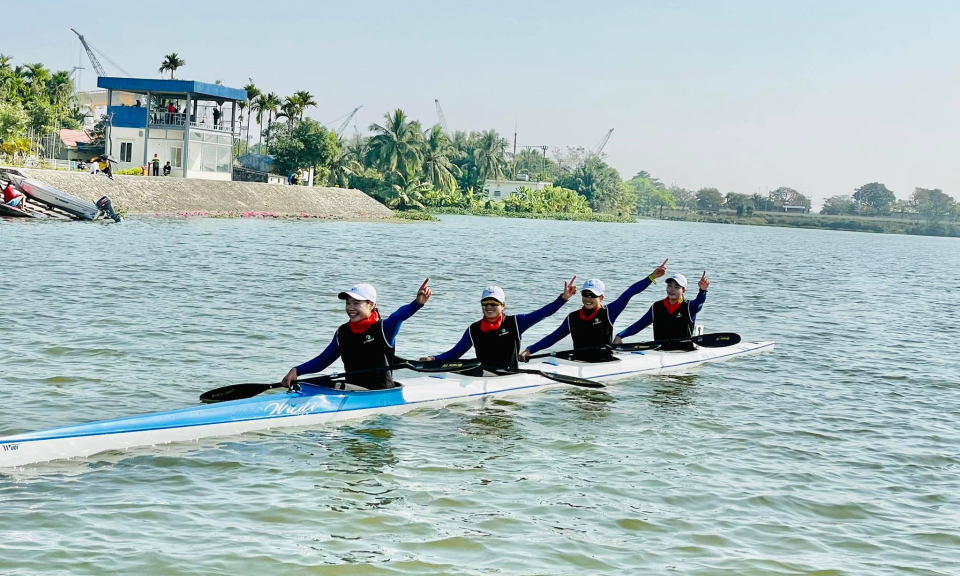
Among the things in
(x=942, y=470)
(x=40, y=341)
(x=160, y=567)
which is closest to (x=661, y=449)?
(x=942, y=470)

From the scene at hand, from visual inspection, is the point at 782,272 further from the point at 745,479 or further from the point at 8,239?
the point at 745,479

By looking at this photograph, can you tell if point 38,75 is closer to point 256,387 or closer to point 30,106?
point 30,106

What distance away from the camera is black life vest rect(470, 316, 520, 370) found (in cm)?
1215

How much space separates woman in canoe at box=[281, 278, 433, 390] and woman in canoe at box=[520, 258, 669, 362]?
296 cm

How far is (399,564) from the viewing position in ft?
23.4

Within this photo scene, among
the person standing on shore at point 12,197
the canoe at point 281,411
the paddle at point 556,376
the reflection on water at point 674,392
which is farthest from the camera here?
the person standing on shore at point 12,197

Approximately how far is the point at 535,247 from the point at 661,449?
44516mm

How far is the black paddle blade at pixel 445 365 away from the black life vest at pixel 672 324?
436 centimetres

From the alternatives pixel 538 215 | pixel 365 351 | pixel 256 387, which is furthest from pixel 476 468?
pixel 538 215

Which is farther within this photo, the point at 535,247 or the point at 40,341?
the point at 535,247

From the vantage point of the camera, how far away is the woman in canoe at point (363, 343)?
10195 mm

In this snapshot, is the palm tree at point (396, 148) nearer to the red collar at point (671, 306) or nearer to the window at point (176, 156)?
the window at point (176, 156)

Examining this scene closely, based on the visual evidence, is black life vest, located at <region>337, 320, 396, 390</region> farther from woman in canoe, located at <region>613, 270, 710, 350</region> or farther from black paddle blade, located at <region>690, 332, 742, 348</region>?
black paddle blade, located at <region>690, 332, 742, 348</region>

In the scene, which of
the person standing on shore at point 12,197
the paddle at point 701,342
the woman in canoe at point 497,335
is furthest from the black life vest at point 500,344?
the person standing on shore at point 12,197
